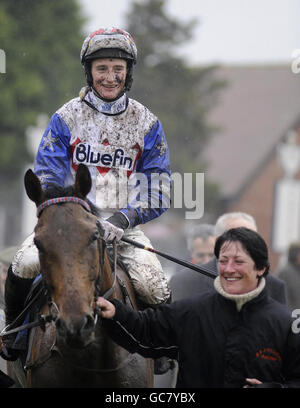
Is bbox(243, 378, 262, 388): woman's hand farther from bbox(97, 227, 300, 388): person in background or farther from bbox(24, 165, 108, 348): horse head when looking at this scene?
bbox(24, 165, 108, 348): horse head

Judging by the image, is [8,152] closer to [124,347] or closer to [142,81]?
[142,81]

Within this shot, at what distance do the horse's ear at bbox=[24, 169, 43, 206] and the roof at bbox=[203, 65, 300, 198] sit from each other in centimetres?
3059

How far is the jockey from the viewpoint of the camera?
5.16m

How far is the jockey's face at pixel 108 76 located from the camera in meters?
5.22

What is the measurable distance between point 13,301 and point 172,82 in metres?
26.7

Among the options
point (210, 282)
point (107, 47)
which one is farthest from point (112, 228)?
point (210, 282)

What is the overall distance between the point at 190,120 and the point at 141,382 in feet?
89.5

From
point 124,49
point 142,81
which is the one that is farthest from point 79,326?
point 142,81

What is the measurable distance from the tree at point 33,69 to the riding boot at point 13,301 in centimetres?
2021

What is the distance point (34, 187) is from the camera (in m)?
4.34

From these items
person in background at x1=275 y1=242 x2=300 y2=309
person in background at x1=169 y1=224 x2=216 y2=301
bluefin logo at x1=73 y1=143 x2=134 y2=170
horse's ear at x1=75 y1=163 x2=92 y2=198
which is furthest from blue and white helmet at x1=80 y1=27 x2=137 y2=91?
person in background at x1=275 y1=242 x2=300 y2=309

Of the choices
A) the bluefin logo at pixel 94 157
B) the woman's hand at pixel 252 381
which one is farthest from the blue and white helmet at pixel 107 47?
the woman's hand at pixel 252 381
